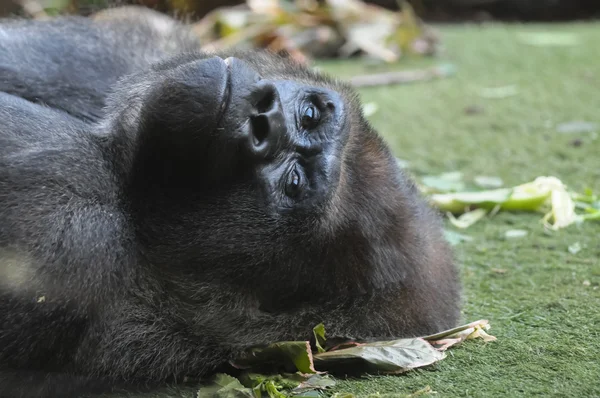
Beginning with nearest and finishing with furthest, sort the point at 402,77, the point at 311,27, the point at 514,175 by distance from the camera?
the point at 514,175 < the point at 402,77 < the point at 311,27

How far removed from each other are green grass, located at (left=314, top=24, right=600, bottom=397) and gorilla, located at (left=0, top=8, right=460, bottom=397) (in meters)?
0.28

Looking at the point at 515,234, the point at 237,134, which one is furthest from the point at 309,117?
the point at 515,234

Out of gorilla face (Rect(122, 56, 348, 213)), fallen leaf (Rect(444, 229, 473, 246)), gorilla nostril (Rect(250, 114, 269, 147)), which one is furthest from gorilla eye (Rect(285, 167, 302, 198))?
fallen leaf (Rect(444, 229, 473, 246))

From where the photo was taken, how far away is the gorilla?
7.27ft

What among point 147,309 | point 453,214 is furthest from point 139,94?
point 453,214

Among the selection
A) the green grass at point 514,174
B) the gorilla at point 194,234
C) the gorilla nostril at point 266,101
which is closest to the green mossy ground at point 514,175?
the green grass at point 514,174

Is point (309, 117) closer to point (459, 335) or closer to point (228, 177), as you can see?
point (228, 177)

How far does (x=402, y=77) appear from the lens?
6586 mm

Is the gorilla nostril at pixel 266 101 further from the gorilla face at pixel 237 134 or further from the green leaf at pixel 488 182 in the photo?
the green leaf at pixel 488 182

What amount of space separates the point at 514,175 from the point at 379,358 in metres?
2.26

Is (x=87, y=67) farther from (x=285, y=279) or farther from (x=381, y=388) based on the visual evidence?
(x=381, y=388)

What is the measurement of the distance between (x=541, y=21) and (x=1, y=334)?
8764 millimetres

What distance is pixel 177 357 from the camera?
2.48 meters

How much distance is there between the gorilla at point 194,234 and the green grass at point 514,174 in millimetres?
283
